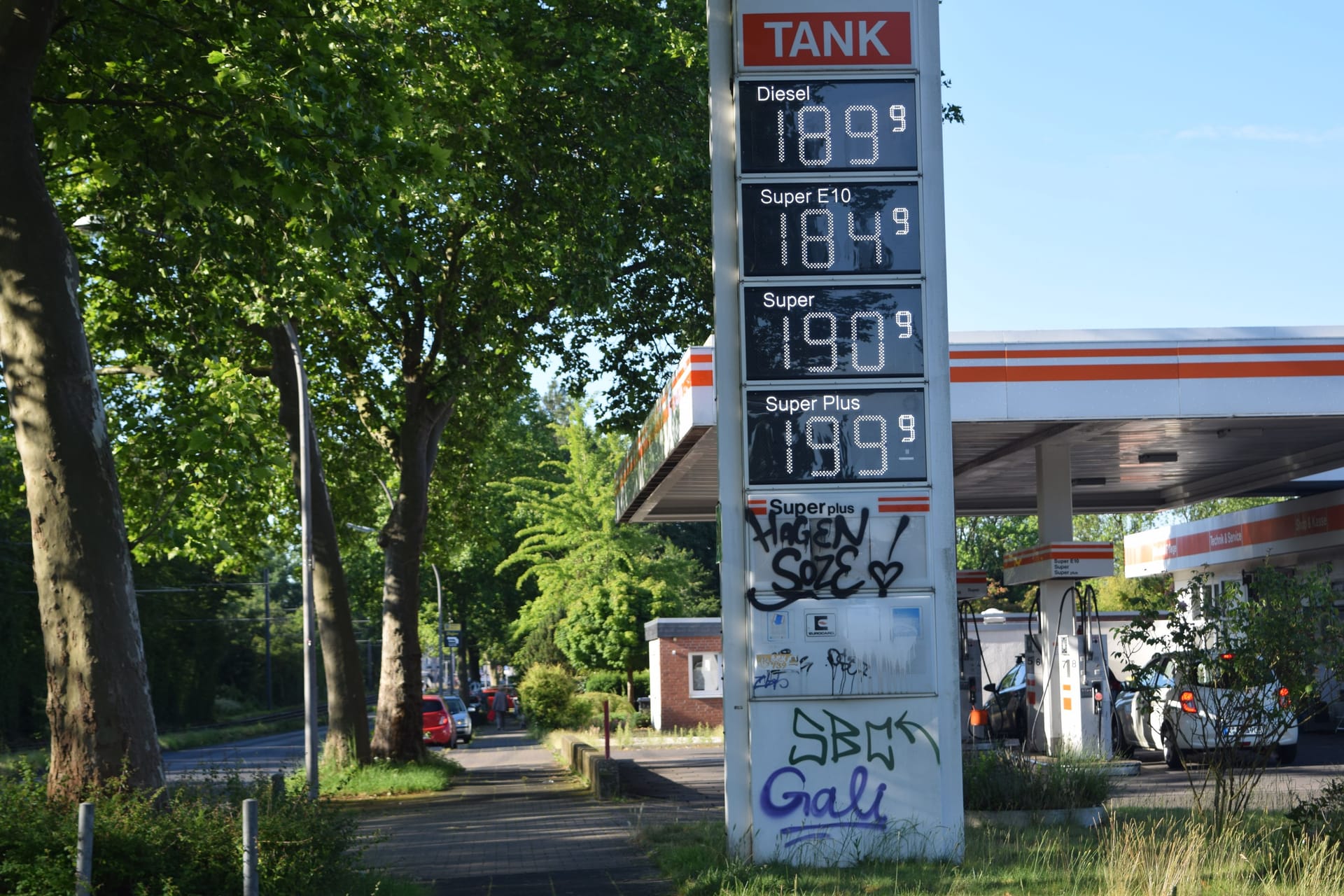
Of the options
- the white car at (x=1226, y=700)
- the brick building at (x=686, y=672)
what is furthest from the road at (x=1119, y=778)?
the brick building at (x=686, y=672)

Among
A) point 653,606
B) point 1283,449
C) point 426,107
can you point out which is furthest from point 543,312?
point 653,606

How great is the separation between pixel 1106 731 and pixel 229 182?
14528mm

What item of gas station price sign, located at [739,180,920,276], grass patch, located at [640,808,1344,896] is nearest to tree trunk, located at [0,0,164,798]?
grass patch, located at [640,808,1344,896]

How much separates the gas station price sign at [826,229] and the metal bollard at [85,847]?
236 inches

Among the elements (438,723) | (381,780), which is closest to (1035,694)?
(381,780)

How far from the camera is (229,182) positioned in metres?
13.3

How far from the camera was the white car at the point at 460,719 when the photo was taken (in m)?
45.6

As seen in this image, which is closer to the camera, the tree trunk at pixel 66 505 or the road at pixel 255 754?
the tree trunk at pixel 66 505

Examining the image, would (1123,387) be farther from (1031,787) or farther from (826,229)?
(826,229)

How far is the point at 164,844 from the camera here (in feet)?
28.3

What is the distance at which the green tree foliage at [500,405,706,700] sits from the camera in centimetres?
4775

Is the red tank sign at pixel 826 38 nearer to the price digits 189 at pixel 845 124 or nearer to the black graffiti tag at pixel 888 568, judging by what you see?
the price digits 189 at pixel 845 124

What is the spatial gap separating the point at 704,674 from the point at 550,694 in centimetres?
434

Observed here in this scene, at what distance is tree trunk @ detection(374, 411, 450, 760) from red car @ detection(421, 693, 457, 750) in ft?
47.0
